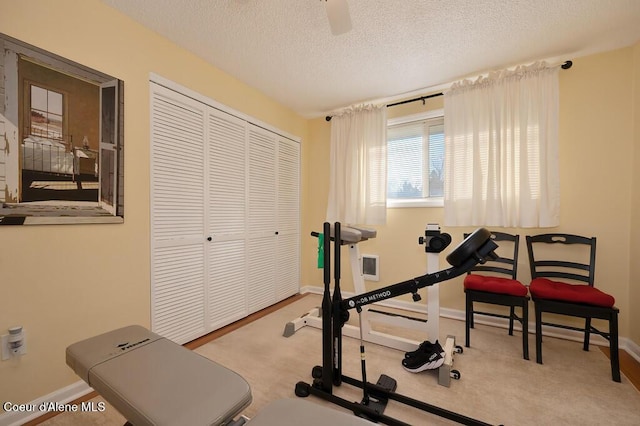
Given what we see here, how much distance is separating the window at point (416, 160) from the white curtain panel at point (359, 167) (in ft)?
0.64

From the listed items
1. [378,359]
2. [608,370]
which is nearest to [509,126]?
[608,370]

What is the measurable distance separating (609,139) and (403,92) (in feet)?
6.14

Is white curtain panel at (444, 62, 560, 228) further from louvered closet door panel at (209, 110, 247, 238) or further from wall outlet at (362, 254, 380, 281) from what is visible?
louvered closet door panel at (209, 110, 247, 238)

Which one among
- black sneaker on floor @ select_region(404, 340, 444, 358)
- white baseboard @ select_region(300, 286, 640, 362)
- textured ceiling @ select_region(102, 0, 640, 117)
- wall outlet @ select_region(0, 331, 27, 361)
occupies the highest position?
textured ceiling @ select_region(102, 0, 640, 117)

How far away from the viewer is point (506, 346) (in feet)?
7.26

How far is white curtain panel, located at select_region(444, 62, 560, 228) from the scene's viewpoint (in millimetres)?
2342

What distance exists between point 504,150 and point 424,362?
6.75 ft

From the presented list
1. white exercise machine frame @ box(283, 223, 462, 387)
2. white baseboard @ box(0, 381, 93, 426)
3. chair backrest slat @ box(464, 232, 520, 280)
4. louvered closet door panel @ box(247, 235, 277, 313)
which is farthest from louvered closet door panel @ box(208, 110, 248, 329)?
chair backrest slat @ box(464, 232, 520, 280)

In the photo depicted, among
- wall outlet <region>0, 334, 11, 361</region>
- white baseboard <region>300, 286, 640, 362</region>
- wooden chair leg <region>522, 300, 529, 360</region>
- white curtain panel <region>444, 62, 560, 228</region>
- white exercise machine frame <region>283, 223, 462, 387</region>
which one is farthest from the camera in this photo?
white curtain panel <region>444, 62, 560, 228</region>

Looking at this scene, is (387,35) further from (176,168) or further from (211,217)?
(211,217)

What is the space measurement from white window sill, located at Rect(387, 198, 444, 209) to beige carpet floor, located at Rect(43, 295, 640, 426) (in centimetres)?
133

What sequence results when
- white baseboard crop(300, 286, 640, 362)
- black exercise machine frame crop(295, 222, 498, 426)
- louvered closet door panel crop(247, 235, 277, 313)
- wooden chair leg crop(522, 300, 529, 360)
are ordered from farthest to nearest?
louvered closet door panel crop(247, 235, 277, 313), white baseboard crop(300, 286, 640, 362), wooden chair leg crop(522, 300, 529, 360), black exercise machine frame crop(295, 222, 498, 426)

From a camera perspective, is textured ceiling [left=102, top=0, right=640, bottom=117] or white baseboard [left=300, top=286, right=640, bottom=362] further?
white baseboard [left=300, top=286, right=640, bottom=362]

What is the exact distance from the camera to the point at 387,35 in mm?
2047
